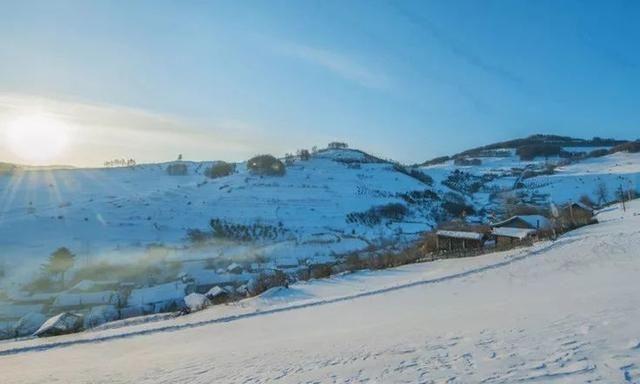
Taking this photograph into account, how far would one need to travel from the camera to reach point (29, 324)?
2877cm

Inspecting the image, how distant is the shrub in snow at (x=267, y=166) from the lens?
101 metres

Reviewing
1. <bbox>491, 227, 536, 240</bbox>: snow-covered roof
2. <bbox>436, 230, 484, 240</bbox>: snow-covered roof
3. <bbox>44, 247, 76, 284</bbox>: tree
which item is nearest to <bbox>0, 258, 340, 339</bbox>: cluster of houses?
<bbox>44, 247, 76, 284</bbox>: tree

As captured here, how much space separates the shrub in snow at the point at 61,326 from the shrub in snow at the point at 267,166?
78015 mm

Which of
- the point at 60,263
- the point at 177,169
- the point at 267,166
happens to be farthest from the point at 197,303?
the point at 177,169

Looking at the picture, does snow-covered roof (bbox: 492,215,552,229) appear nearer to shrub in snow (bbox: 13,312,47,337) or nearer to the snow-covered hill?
the snow-covered hill

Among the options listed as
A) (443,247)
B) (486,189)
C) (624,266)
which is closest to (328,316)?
(624,266)

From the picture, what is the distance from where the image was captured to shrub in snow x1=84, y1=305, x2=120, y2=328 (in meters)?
26.7

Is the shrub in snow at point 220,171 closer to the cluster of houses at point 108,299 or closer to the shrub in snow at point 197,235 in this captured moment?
the shrub in snow at point 197,235

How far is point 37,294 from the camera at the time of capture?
38.4 metres

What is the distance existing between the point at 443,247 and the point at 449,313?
31218mm

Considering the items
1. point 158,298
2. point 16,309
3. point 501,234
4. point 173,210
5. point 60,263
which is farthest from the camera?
point 173,210

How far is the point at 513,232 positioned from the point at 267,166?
217 feet

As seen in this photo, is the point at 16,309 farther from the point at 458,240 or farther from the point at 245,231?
the point at 458,240

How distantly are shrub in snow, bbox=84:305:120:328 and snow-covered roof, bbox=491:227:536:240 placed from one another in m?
34.3
